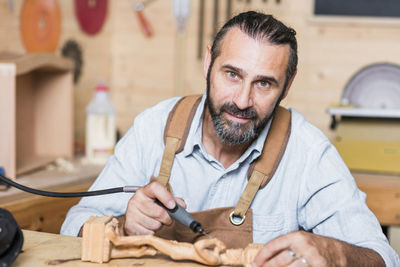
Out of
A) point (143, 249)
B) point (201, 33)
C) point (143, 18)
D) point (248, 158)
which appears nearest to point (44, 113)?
point (143, 18)

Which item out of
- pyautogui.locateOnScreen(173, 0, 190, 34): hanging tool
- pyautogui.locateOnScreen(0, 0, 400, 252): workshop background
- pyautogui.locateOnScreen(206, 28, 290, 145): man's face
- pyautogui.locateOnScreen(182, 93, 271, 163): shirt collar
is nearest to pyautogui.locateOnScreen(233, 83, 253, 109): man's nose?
pyautogui.locateOnScreen(206, 28, 290, 145): man's face

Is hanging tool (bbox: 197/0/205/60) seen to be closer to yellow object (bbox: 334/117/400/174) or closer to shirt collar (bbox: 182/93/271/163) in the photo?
yellow object (bbox: 334/117/400/174)

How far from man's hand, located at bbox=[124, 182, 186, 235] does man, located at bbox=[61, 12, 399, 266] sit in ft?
0.42

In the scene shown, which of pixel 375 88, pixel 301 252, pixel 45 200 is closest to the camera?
pixel 301 252

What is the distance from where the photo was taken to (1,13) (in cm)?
269

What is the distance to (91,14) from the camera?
9.14 ft

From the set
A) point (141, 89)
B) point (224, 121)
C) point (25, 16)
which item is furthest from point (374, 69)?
point (25, 16)

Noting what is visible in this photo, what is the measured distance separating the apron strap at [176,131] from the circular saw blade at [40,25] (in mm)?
1533

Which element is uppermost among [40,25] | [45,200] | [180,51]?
[40,25]

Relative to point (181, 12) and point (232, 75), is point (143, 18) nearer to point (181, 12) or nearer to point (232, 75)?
point (181, 12)

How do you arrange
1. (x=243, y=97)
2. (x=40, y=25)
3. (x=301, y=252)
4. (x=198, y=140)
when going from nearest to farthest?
(x=301, y=252)
(x=243, y=97)
(x=198, y=140)
(x=40, y=25)

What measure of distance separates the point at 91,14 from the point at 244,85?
1682 mm

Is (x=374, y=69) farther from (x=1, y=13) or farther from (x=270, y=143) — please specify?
(x=1, y=13)

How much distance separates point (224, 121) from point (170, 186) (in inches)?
9.8
